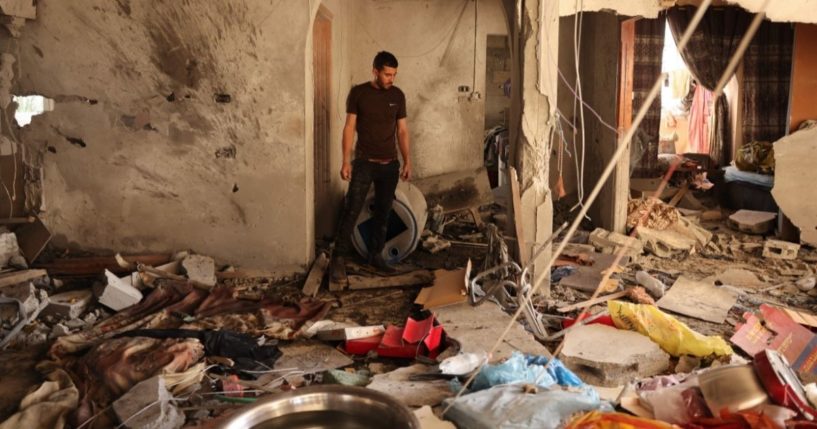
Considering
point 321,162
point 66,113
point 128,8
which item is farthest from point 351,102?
point 66,113

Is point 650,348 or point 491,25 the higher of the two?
point 491,25

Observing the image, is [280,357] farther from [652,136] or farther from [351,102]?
[652,136]

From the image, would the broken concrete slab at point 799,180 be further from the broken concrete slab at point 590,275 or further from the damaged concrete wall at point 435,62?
the damaged concrete wall at point 435,62

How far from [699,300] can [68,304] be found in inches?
213

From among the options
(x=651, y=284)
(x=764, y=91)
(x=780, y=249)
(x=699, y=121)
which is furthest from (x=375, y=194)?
(x=699, y=121)

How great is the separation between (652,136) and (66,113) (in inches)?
367

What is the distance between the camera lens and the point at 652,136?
461 inches

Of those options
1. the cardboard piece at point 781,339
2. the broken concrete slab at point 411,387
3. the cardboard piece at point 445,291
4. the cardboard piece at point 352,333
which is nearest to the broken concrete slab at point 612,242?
the cardboard piece at point 781,339

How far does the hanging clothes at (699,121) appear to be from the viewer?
1313 centimetres

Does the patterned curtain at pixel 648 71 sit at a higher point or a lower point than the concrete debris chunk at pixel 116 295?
higher

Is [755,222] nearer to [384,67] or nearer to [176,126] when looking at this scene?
[384,67]

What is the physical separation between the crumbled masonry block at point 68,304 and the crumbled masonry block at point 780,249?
7216 millimetres

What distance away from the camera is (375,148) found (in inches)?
261

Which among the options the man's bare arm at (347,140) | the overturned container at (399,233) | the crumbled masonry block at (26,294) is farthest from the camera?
the overturned container at (399,233)
